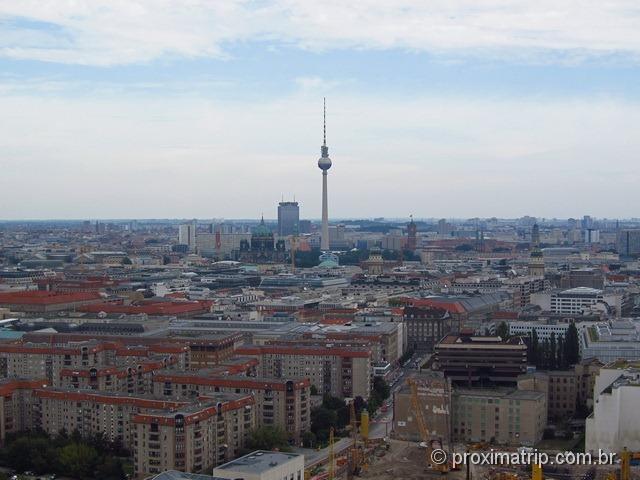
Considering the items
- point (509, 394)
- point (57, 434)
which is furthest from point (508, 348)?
point (57, 434)

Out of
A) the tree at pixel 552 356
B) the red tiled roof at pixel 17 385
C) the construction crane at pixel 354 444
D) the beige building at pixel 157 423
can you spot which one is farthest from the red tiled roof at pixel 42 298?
the tree at pixel 552 356

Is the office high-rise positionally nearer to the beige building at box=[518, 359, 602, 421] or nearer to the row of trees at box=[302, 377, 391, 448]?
the row of trees at box=[302, 377, 391, 448]

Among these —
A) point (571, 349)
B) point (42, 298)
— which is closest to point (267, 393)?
point (571, 349)

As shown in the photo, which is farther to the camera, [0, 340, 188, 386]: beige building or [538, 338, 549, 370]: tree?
[538, 338, 549, 370]: tree

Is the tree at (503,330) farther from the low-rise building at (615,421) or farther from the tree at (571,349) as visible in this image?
the low-rise building at (615,421)

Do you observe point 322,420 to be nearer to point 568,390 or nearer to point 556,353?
point 568,390

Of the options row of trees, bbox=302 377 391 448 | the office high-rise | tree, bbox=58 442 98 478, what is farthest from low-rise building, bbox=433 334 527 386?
the office high-rise
